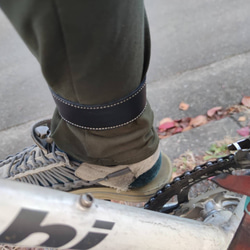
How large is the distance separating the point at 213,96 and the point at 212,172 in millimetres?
984

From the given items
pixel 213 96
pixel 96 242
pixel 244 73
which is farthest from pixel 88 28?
pixel 244 73

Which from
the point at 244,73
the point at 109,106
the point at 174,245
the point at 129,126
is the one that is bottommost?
the point at 244,73

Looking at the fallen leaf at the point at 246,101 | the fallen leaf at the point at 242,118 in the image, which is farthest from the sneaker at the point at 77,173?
the fallen leaf at the point at 246,101

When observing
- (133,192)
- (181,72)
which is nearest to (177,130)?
(181,72)

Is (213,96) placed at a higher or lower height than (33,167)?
lower

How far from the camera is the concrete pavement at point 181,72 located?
202cm

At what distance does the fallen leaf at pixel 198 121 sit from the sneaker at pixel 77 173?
2.23 feet

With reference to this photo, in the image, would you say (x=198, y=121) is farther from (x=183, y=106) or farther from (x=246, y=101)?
(x=246, y=101)

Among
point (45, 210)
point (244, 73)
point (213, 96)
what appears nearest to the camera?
point (45, 210)

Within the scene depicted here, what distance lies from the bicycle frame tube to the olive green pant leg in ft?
1.02

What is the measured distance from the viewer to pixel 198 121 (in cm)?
192

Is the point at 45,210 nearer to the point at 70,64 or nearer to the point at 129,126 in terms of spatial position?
the point at 70,64

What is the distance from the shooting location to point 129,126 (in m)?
1.02

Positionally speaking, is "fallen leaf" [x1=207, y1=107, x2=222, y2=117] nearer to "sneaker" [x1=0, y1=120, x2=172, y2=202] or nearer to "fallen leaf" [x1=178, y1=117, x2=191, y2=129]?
"fallen leaf" [x1=178, y1=117, x2=191, y2=129]
